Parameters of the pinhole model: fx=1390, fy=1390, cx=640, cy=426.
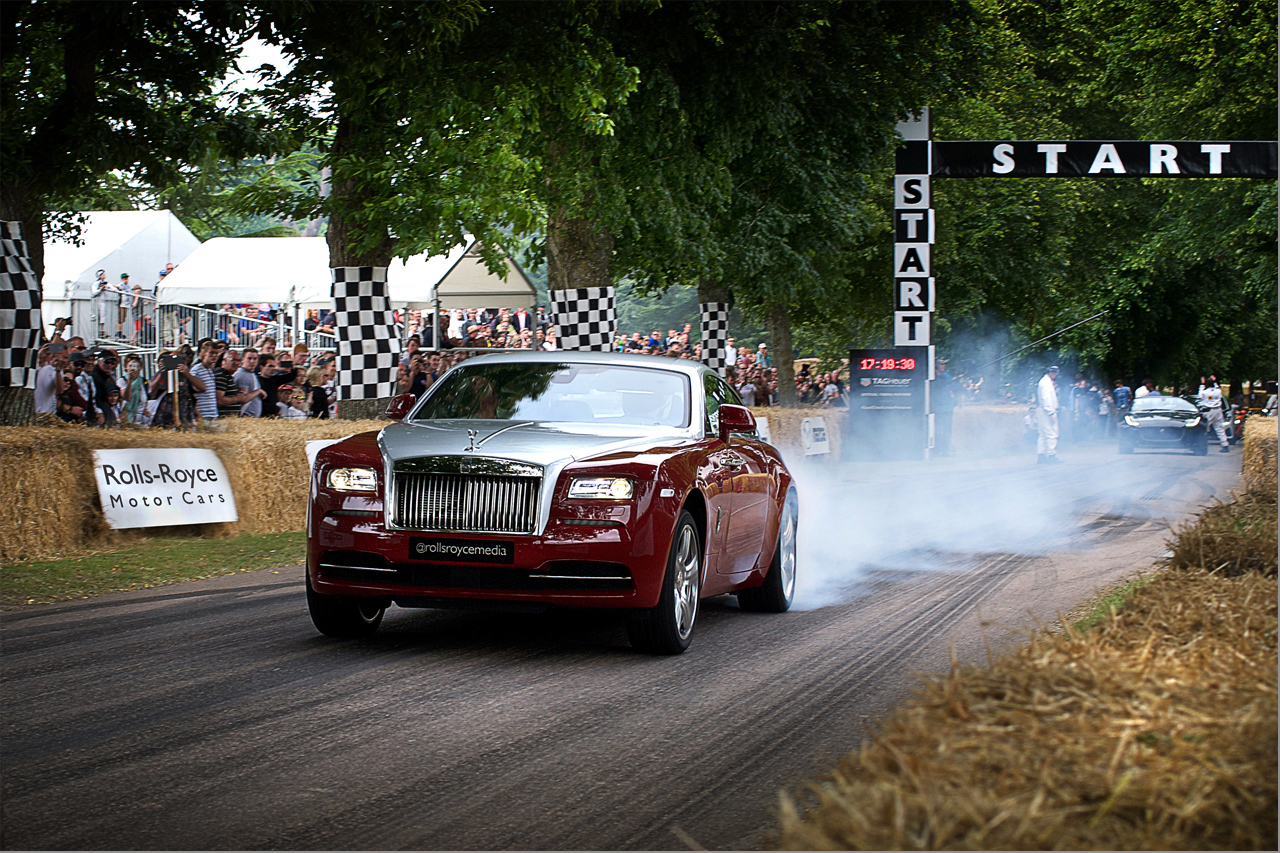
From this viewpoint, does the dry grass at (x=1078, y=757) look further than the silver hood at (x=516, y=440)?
No

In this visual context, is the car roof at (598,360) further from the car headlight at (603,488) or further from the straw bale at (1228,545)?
the straw bale at (1228,545)

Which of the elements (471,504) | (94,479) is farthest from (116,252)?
(471,504)

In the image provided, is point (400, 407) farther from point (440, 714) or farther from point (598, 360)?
point (440, 714)

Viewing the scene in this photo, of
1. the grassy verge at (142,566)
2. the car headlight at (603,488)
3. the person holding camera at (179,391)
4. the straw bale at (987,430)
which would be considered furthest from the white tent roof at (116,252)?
the car headlight at (603,488)

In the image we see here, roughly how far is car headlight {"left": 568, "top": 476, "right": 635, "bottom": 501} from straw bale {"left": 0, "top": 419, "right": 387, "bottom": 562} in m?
6.77

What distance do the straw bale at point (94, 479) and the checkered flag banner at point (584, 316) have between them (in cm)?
735

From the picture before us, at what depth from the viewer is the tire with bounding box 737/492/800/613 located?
9.83 m

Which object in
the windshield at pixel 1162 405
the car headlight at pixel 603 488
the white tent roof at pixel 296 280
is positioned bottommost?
the windshield at pixel 1162 405

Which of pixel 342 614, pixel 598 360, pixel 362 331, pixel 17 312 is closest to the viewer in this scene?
pixel 342 614

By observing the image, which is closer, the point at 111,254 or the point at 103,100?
the point at 103,100

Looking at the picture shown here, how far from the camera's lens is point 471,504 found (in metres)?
7.47

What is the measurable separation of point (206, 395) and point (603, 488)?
459 inches

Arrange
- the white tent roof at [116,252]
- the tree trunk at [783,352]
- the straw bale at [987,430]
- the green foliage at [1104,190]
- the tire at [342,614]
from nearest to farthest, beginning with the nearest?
the tire at [342,614]
the white tent roof at [116,252]
the green foliage at [1104,190]
the tree trunk at [783,352]
the straw bale at [987,430]

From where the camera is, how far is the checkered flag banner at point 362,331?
18484 millimetres
